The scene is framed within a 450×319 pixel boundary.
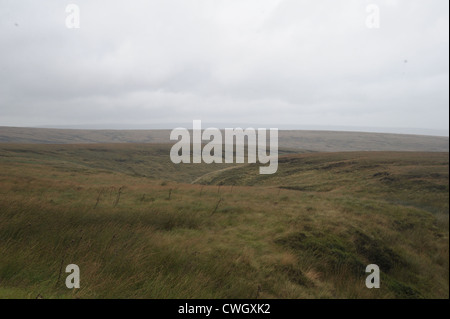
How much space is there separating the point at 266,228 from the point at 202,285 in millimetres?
4199

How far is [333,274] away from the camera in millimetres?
5605

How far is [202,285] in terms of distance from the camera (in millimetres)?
4535

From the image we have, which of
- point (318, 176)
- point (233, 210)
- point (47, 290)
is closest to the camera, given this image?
point (47, 290)

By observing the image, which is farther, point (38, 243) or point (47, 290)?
point (38, 243)

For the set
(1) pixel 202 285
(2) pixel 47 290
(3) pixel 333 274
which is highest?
(2) pixel 47 290
